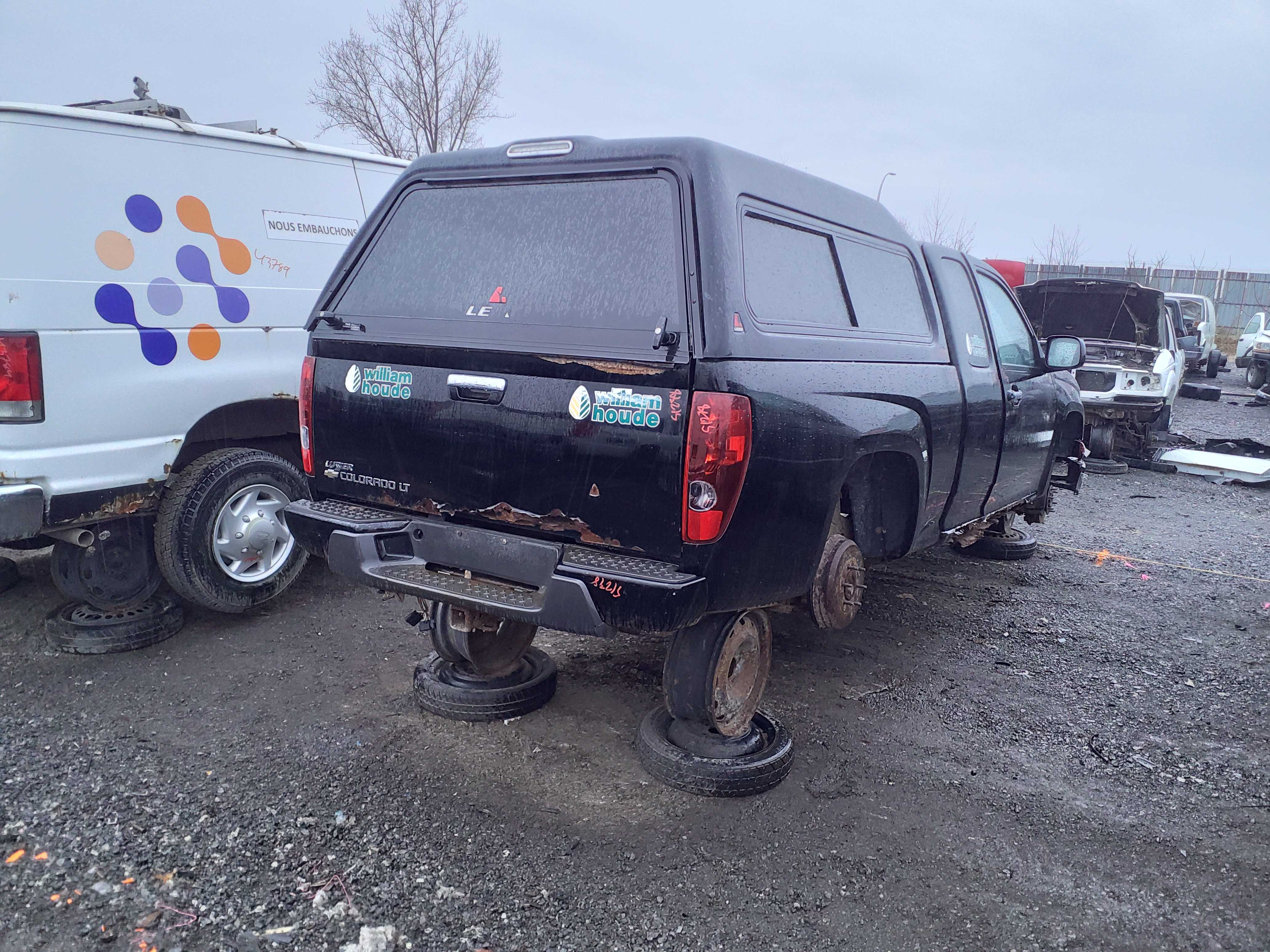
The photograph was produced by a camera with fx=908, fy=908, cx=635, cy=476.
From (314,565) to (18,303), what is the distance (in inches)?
96.2

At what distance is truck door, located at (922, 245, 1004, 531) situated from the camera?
14.5ft

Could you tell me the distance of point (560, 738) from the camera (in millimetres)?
3748

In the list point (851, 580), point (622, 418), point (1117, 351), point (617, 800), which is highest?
point (1117, 351)

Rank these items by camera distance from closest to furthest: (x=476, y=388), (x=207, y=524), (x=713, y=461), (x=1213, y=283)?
1. (x=713, y=461)
2. (x=476, y=388)
3. (x=207, y=524)
4. (x=1213, y=283)

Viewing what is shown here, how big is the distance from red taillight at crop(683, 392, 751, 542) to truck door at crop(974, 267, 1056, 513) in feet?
8.83

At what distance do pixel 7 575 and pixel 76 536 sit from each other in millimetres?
1434

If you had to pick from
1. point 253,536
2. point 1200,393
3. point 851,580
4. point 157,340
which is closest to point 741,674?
point 851,580

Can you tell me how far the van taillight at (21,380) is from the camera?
12.2 feet

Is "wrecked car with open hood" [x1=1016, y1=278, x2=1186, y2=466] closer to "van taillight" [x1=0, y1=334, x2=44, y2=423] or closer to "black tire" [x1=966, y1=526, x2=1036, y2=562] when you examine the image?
"black tire" [x1=966, y1=526, x2=1036, y2=562]

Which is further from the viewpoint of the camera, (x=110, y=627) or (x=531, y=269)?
(x=110, y=627)

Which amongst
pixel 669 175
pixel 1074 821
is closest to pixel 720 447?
pixel 669 175

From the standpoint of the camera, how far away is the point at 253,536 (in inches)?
188

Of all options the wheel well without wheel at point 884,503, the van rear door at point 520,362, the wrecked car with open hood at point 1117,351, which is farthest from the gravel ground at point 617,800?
the wrecked car with open hood at point 1117,351

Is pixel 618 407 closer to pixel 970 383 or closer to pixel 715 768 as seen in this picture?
pixel 715 768
